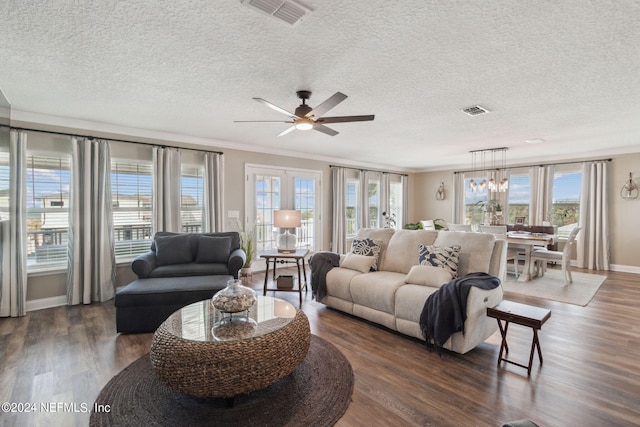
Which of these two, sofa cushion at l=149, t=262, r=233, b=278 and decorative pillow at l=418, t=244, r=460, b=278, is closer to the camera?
decorative pillow at l=418, t=244, r=460, b=278

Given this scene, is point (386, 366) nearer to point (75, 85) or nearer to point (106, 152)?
point (75, 85)

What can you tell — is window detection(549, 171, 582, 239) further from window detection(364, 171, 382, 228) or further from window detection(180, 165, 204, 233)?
window detection(180, 165, 204, 233)

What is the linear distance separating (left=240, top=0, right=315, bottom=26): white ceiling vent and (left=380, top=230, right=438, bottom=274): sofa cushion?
107 inches

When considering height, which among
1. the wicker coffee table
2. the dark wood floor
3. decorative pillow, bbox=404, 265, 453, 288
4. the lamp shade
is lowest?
the dark wood floor

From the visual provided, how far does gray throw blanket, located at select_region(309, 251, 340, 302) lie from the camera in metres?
3.82

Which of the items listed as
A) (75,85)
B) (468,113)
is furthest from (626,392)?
(75,85)

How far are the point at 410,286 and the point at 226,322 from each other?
5.93 feet

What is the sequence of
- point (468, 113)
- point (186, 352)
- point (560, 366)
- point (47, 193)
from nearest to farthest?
point (186, 352)
point (560, 366)
point (468, 113)
point (47, 193)

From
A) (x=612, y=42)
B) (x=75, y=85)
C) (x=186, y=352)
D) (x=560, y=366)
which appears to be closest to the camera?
(x=186, y=352)

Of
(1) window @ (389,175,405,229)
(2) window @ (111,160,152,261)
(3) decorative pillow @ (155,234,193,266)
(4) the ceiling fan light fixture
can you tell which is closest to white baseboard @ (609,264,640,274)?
(1) window @ (389,175,405,229)

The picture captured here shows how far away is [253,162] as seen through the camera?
5.90 metres

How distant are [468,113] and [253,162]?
12.5 feet

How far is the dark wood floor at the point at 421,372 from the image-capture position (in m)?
1.95

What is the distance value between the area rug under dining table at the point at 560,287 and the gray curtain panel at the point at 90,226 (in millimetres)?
6007
